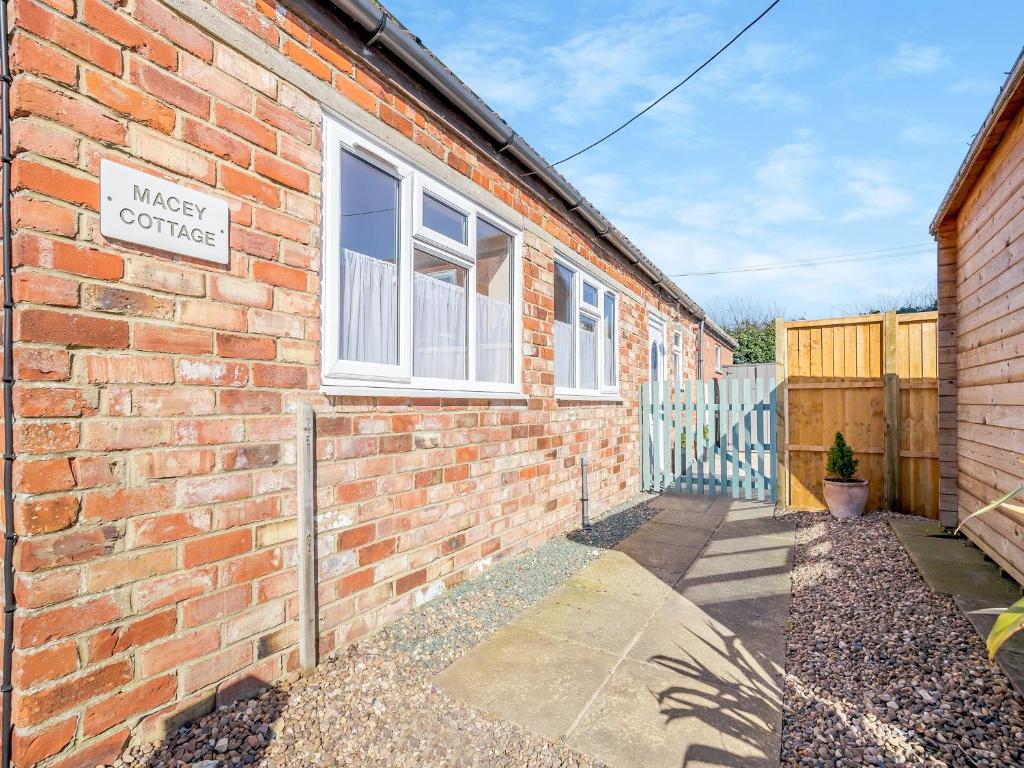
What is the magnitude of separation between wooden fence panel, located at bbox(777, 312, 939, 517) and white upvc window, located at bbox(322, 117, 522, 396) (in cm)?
429

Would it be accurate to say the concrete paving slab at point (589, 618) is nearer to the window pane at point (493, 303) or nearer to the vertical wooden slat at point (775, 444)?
the window pane at point (493, 303)

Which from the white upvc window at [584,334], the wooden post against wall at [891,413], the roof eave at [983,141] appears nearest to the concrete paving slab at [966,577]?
the wooden post against wall at [891,413]

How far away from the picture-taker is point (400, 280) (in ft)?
10.6

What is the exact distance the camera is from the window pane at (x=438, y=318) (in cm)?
344

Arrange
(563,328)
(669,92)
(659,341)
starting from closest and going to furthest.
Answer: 1. (563,328)
2. (669,92)
3. (659,341)

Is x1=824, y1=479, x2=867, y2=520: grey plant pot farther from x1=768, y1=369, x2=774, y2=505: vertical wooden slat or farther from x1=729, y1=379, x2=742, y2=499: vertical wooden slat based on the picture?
x1=729, y1=379, x2=742, y2=499: vertical wooden slat

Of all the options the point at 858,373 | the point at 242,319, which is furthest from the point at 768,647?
the point at 858,373

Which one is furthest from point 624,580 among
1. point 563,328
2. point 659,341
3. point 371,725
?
point 659,341

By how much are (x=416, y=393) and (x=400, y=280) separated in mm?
706

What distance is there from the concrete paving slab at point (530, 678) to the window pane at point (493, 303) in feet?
6.36

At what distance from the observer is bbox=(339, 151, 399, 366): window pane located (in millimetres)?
2891

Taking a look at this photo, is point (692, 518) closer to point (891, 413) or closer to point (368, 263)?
point (891, 413)

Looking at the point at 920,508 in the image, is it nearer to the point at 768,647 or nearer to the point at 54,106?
the point at 768,647

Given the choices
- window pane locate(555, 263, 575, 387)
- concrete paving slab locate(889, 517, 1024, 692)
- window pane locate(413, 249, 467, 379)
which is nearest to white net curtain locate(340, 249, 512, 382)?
window pane locate(413, 249, 467, 379)
